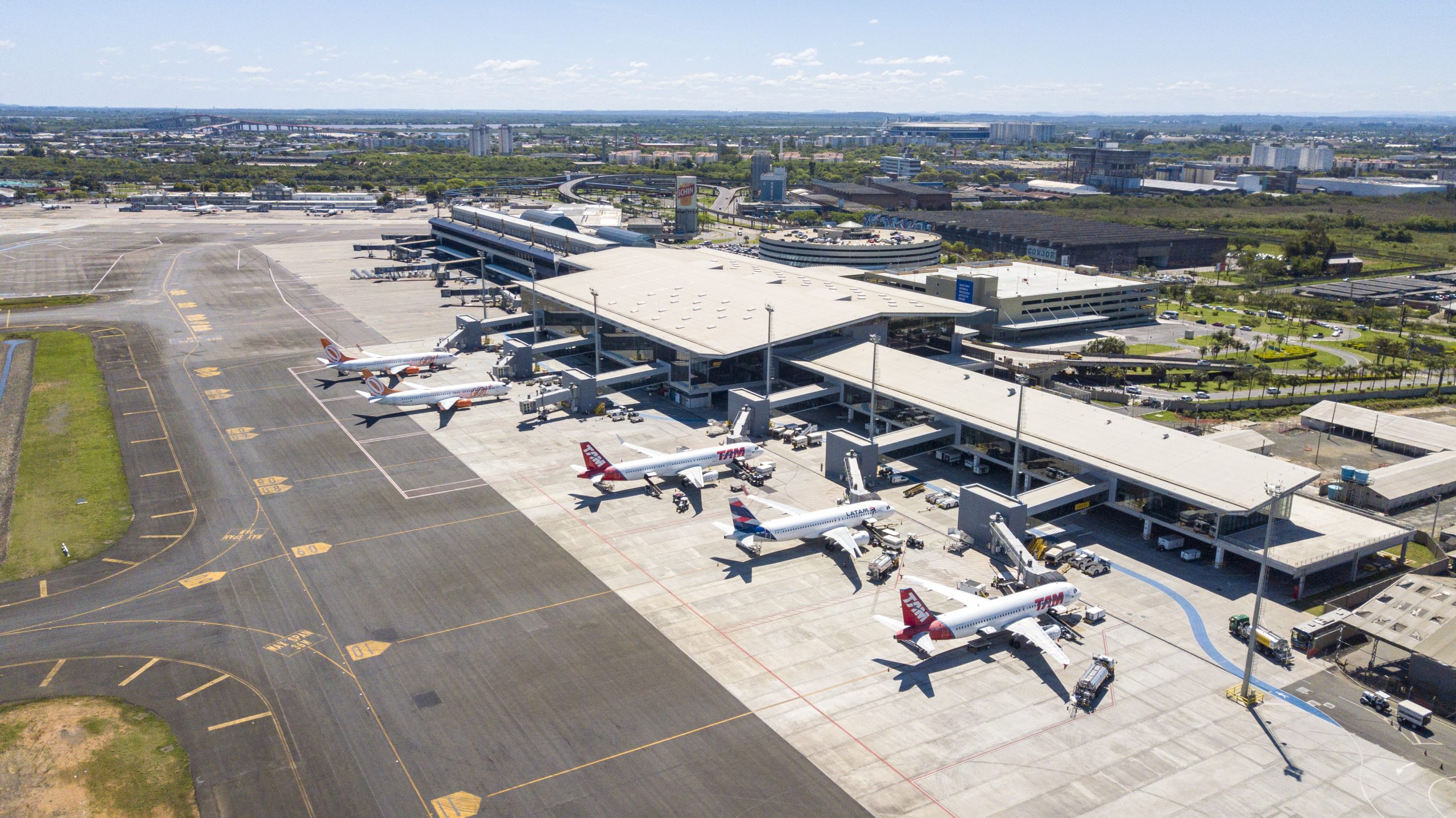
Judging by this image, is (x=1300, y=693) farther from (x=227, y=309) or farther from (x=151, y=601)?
(x=227, y=309)

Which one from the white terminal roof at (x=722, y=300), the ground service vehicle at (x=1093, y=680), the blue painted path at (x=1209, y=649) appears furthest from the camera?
the white terminal roof at (x=722, y=300)

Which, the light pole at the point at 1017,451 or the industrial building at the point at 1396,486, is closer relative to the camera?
the light pole at the point at 1017,451

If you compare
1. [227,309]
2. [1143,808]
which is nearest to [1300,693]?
[1143,808]

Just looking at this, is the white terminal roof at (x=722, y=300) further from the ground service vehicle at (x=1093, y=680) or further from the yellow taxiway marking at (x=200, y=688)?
the yellow taxiway marking at (x=200, y=688)

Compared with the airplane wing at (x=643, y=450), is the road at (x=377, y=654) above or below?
below

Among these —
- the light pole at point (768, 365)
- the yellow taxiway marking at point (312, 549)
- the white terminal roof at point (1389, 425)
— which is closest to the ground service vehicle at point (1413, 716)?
the white terminal roof at point (1389, 425)

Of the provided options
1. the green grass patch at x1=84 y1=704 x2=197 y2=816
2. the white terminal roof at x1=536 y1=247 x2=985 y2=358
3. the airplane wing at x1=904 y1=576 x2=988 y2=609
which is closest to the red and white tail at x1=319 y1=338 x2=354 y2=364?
the white terminal roof at x1=536 y1=247 x2=985 y2=358

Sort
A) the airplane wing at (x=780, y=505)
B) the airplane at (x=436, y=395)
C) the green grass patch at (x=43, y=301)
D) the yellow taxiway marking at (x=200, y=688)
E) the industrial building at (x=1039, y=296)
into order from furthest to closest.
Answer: the green grass patch at (x=43, y=301), the industrial building at (x=1039, y=296), the airplane at (x=436, y=395), the airplane wing at (x=780, y=505), the yellow taxiway marking at (x=200, y=688)

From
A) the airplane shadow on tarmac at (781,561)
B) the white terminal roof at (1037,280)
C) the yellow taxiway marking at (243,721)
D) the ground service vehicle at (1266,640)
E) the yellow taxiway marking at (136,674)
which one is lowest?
the yellow taxiway marking at (243,721)
